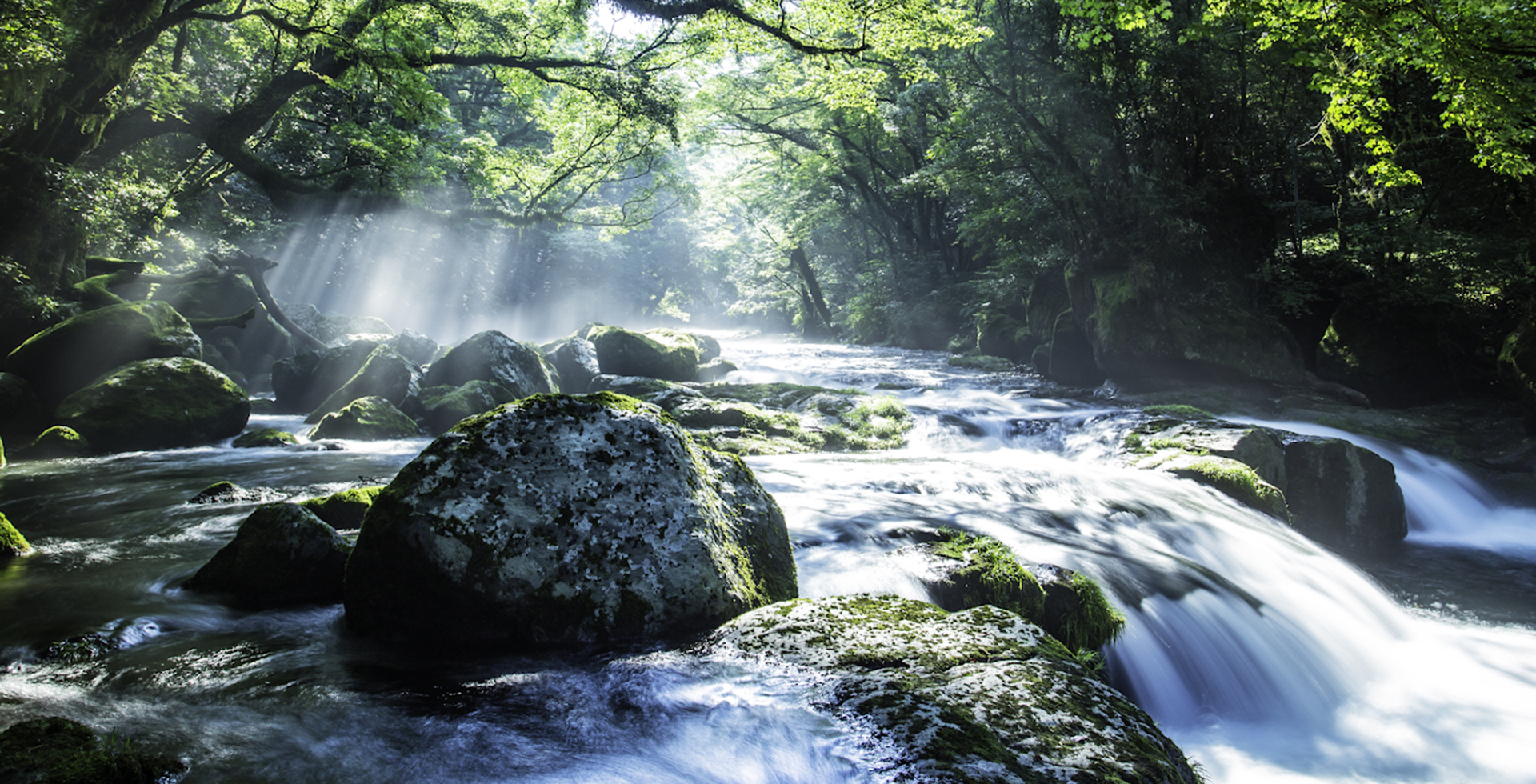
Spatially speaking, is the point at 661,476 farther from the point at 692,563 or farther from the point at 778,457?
the point at 778,457

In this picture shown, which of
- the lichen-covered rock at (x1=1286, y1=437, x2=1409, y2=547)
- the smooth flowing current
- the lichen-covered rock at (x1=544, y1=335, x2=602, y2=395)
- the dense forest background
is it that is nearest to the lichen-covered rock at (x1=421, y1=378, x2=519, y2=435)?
the smooth flowing current

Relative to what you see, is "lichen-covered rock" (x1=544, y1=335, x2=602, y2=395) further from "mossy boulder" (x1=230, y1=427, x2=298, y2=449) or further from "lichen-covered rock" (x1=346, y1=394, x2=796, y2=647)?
"lichen-covered rock" (x1=346, y1=394, x2=796, y2=647)

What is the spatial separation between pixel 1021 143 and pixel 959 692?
1542 cm

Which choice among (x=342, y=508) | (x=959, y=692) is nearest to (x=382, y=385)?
(x=342, y=508)

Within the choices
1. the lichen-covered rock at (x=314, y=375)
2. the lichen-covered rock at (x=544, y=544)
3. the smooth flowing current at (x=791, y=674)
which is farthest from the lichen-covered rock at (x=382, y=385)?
the lichen-covered rock at (x=544, y=544)

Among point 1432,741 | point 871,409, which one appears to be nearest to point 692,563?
point 1432,741

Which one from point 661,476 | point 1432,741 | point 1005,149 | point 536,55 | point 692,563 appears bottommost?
point 1432,741

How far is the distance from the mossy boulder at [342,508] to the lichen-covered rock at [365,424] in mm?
5804

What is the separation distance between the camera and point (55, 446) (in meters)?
8.59

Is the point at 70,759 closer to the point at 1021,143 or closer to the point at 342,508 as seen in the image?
the point at 342,508

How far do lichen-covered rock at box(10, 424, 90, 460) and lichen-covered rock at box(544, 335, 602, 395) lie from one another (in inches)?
310

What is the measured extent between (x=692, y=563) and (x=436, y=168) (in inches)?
758

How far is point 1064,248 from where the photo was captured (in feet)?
54.2

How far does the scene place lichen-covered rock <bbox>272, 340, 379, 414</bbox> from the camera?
14.1 meters
